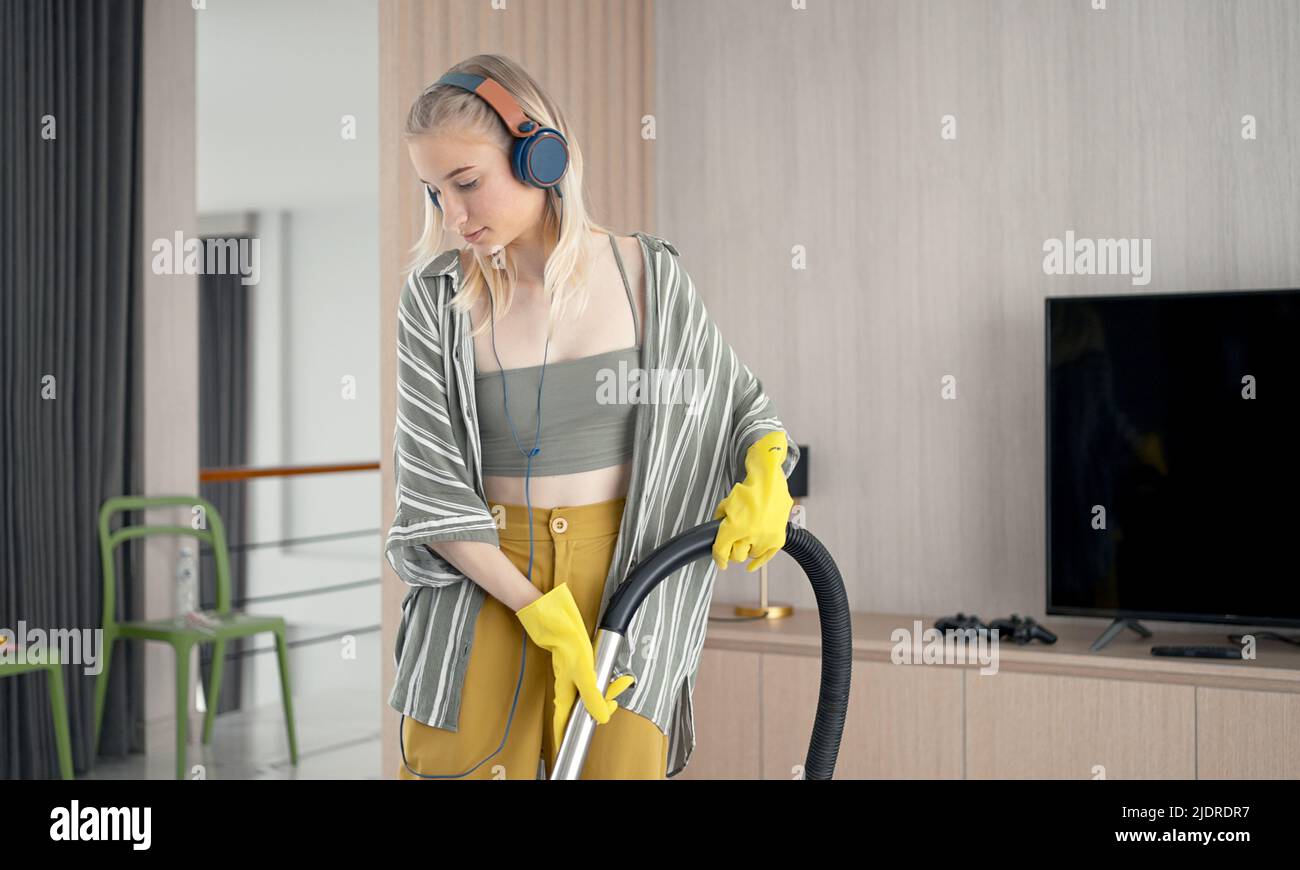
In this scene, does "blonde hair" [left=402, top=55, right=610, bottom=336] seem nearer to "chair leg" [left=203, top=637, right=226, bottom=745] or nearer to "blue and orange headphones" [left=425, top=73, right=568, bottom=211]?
"blue and orange headphones" [left=425, top=73, right=568, bottom=211]

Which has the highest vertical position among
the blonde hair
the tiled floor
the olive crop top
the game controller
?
the blonde hair

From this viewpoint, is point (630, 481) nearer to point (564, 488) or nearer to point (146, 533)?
point (564, 488)

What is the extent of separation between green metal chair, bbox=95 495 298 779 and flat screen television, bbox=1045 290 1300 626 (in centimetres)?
238

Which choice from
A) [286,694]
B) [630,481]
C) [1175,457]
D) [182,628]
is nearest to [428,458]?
[630,481]

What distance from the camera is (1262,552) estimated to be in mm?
2865

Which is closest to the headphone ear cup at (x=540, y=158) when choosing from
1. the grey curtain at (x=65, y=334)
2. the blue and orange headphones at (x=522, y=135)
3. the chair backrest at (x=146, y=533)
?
the blue and orange headphones at (x=522, y=135)

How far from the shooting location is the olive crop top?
1450 mm

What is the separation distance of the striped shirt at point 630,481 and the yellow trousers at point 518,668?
0.06ft

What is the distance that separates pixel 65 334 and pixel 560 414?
2.99m

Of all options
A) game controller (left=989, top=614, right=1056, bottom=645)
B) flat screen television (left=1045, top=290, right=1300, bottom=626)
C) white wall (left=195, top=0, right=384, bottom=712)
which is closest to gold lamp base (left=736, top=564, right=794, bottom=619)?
game controller (left=989, top=614, right=1056, bottom=645)

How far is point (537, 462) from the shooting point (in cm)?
146

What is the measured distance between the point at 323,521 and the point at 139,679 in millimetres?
5370

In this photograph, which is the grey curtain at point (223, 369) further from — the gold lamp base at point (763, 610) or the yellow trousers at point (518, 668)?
the yellow trousers at point (518, 668)
